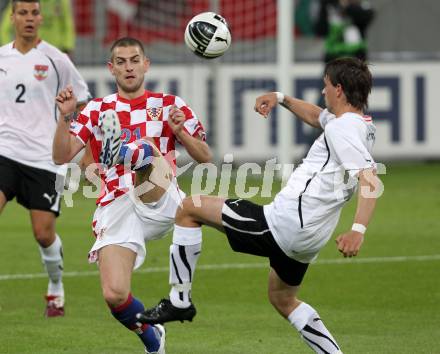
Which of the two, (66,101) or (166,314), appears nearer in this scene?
(166,314)

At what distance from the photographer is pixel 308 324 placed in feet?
26.4

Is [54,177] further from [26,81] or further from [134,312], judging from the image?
[134,312]

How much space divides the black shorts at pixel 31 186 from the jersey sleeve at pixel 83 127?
2.00 metres

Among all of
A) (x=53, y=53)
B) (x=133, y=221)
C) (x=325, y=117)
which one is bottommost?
(x=133, y=221)

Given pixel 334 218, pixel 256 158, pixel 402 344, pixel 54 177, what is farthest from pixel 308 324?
pixel 256 158

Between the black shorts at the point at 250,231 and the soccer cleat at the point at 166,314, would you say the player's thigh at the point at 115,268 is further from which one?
A: the black shorts at the point at 250,231

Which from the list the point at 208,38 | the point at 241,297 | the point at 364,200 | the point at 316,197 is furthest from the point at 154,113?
the point at 241,297

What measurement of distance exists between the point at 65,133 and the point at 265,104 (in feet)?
4.13

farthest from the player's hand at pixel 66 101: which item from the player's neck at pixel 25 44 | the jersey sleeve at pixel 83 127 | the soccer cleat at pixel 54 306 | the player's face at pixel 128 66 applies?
the player's neck at pixel 25 44

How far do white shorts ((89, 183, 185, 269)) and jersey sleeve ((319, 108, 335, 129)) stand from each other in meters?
1.05

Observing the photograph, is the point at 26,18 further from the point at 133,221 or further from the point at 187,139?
the point at 187,139

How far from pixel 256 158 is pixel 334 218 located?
11.5 m

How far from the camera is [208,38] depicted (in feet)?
29.0

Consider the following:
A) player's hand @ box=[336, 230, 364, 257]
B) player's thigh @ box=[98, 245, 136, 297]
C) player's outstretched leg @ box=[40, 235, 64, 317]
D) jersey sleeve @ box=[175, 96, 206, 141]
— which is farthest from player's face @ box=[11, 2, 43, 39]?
player's hand @ box=[336, 230, 364, 257]
